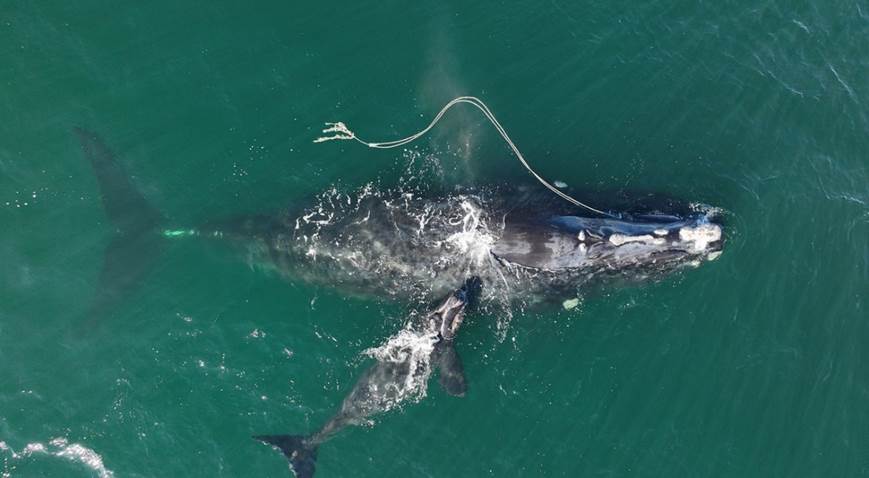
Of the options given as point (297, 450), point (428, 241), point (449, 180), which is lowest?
point (297, 450)

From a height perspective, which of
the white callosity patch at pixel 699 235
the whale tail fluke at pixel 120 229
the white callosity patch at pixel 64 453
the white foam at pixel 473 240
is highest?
the whale tail fluke at pixel 120 229

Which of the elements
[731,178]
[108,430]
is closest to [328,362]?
[108,430]

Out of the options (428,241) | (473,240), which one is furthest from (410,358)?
(473,240)

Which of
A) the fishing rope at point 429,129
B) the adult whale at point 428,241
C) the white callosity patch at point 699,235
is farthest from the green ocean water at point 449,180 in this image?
the white callosity patch at point 699,235

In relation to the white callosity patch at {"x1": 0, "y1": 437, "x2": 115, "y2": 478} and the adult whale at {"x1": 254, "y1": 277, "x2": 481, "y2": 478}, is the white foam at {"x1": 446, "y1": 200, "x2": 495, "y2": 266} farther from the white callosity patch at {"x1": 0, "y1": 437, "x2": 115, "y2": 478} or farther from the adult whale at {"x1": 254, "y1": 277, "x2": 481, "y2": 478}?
the white callosity patch at {"x1": 0, "y1": 437, "x2": 115, "y2": 478}

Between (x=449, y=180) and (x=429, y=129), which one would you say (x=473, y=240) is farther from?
(x=429, y=129)

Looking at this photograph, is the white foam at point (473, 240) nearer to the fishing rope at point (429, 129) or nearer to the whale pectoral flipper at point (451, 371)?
the fishing rope at point (429, 129)
